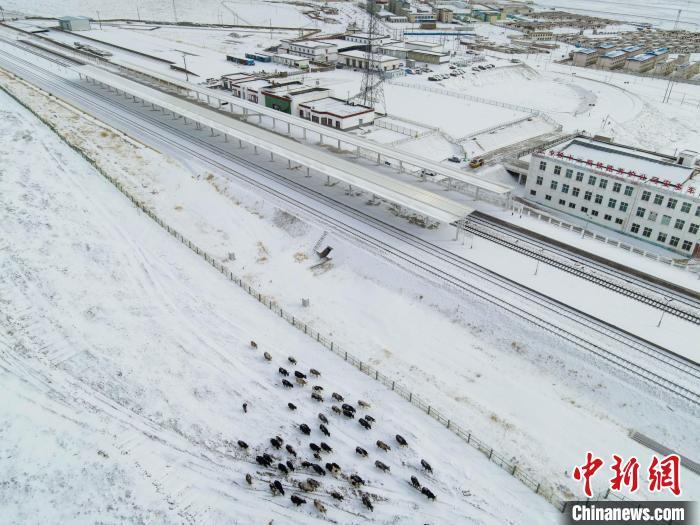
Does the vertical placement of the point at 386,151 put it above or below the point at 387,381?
above

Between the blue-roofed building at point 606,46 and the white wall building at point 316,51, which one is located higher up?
the white wall building at point 316,51

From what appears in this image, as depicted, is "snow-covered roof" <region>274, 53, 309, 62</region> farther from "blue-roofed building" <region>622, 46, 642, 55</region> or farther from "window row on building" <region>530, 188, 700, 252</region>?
"blue-roofed building" <region>622, 46, 642, 55</region>

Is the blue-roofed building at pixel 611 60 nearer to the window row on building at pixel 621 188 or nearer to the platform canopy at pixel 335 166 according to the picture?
the window row on building at pixel 621 188

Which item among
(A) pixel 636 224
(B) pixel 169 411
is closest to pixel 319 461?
(B) pixel 169 411

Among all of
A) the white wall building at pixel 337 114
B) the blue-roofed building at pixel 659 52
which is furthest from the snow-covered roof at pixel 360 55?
the blue-roofed building at pixel 659 52

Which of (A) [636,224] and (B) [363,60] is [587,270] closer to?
(A) [636,224]

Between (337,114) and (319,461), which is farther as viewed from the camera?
(337,114)
